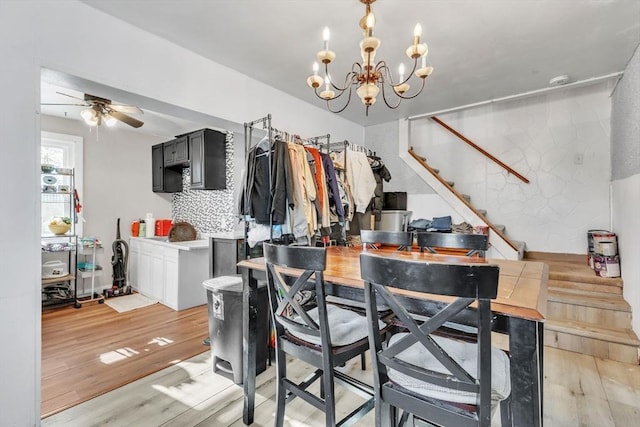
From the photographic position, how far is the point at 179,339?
283cm

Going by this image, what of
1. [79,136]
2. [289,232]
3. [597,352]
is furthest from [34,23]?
[597,352]

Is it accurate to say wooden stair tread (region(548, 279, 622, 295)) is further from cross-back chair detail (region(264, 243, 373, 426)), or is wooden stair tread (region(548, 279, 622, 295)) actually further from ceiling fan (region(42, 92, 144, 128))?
ceiling fan (region(42, 92, 144, 128))

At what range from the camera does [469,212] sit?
3537mm

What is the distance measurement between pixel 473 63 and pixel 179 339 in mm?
3810

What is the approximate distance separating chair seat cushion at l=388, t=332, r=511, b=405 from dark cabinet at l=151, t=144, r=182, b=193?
4.71m

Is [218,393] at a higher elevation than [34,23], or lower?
lower

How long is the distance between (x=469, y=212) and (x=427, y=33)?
2.11 metres

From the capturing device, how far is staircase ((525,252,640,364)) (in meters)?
2.43

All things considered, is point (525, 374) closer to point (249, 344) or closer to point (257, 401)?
point (249, 344)

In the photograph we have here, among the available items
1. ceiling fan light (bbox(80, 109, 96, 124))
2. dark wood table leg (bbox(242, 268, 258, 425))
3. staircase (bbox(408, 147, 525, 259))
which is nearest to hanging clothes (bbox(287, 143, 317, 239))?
dark wood table leg (bbox(242, 268, 258, 425))

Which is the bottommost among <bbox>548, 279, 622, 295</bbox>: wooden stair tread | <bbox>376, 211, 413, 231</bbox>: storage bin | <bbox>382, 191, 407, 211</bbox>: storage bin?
<bbox>548, 279, 622, 295</bbox>: wooden stair tread

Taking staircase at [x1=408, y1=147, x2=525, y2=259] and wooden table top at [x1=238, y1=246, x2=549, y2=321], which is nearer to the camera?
wooden table top at [x1=238, y1=246, x2=549, y2=321]

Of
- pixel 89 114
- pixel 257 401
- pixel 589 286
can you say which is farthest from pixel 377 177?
pixel 89 114

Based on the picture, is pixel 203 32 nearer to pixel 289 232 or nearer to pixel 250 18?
pixel 250 18
